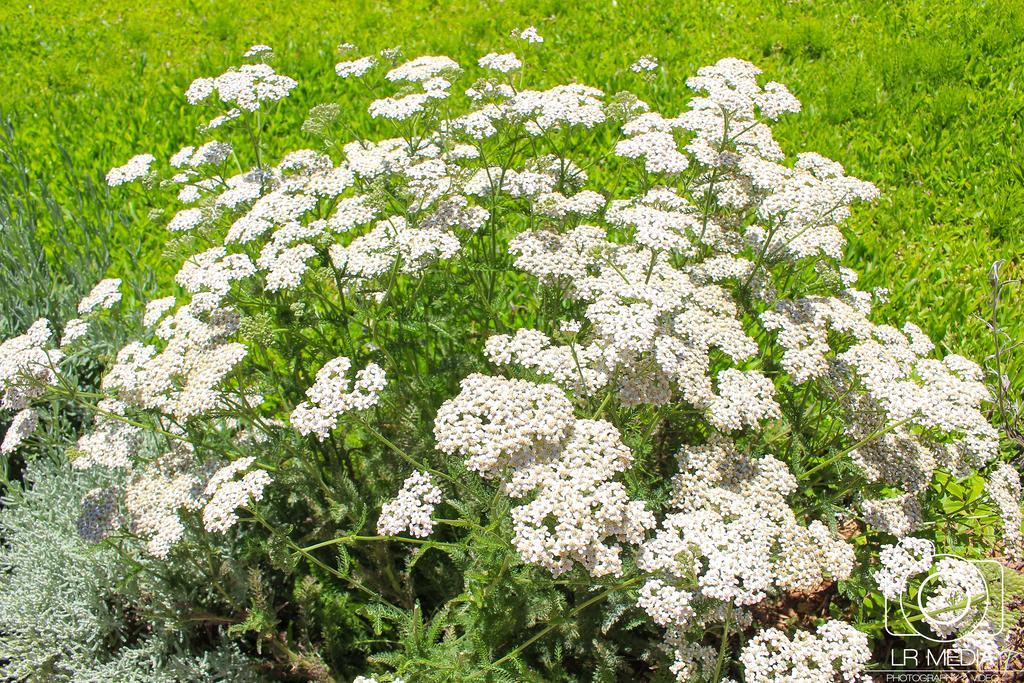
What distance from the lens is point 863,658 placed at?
2285 millimetres

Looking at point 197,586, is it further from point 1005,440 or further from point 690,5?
point 690,5

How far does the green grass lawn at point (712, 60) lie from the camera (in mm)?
5164

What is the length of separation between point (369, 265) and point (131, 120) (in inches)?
187

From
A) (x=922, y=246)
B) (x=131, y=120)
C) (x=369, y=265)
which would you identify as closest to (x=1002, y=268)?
(x=922, y=246)

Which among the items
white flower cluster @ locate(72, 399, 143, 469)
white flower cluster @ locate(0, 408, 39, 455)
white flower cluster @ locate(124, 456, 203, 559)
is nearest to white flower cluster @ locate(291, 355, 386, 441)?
white flower cluster @ locate(124, 456, 203, 559)

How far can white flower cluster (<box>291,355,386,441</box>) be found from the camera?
2482mm

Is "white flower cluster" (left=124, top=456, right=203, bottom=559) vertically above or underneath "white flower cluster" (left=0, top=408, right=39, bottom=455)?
underneath

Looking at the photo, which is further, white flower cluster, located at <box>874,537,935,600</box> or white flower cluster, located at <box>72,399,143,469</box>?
white flower cluster, located at <box>72,399,143,469</box>

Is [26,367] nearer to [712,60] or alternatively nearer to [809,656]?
[809,656]

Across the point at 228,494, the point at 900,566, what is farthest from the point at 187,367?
the point at 900,566

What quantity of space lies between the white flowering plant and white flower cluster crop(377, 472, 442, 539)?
0.04ft

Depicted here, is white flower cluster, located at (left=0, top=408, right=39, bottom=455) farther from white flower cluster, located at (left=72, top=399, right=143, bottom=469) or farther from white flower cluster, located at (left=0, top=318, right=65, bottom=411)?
white flower cluster, located at (left=72, top=399, right=143, bottom=469)

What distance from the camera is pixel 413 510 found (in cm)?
243

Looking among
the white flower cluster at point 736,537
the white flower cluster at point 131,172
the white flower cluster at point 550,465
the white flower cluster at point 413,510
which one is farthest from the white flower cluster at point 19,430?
the white flower cluster at point 736,537
